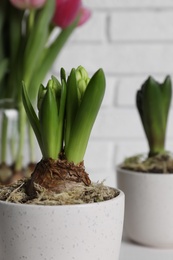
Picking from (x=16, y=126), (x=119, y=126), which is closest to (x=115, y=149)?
(x=119, y=126)

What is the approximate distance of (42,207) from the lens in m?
0.52

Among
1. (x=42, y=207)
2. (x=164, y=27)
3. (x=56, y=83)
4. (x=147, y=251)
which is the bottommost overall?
(x=147, y=251)

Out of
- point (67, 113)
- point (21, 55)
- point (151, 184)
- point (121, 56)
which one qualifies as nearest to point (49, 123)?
point (67, 113)

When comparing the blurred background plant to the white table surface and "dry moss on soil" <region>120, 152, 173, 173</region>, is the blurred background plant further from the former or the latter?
the white table surface

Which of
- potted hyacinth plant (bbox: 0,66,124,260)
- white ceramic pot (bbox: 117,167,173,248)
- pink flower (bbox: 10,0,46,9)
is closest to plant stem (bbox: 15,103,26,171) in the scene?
pink flower (bbox: 10,0,46,9)

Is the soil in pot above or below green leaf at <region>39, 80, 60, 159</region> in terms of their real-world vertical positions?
below

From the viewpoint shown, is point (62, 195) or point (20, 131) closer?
point (62, 195)

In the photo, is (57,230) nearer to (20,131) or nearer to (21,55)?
(20,131)

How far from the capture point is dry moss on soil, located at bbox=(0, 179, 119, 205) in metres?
0.55

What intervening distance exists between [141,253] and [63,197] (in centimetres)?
24

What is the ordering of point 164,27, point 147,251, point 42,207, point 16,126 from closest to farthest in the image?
1. point 42,207
2. point 147,251
3. point 16,126
4. point 164,27

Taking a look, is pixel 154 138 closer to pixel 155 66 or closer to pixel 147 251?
pixel 147 251

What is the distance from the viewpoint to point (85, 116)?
1.83 ft

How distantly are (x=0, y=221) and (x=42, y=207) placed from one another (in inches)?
2.0
